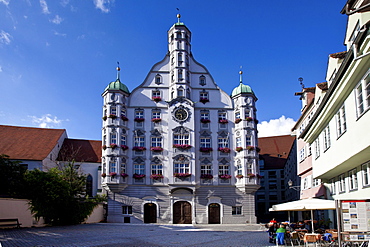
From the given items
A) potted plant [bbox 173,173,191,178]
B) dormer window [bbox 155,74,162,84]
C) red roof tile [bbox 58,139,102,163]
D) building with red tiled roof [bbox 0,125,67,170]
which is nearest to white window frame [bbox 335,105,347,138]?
potted plant [bbox 173,173,191,178]

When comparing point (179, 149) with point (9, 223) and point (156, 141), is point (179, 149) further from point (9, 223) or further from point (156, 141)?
point (9, 223)

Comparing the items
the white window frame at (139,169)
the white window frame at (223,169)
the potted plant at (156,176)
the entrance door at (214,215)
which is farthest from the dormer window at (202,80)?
the entrance door at (214,215)

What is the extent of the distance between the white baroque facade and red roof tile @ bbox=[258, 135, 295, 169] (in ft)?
85.7

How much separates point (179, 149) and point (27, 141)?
21.5 metres

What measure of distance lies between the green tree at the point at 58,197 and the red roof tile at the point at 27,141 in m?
16.3

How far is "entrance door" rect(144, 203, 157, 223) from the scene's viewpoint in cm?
4516

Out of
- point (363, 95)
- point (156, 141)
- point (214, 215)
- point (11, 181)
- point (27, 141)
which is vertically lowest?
point (214, 215)

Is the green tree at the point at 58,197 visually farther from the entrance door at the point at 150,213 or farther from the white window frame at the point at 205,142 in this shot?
the white window frame at the point at 205,142

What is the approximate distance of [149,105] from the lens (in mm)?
47625

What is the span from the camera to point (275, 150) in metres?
74.4

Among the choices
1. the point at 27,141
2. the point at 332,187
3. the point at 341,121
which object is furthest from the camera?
the point at 27,141

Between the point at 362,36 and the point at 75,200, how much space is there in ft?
94.1

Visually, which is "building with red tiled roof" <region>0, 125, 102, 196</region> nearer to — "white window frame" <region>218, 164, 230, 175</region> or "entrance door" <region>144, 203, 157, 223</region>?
"entrance door" <region>144, 203, 157, 223</region>

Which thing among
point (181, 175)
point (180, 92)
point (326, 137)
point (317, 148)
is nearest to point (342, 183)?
point (326, 137)
